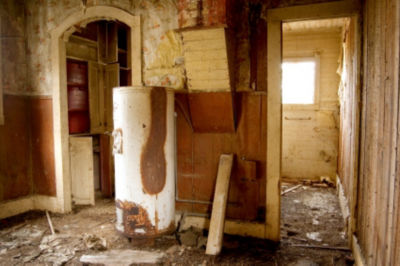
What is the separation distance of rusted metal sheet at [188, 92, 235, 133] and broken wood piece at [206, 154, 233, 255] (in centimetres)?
37

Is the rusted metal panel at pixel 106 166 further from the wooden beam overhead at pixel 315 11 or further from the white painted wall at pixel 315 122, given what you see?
the white painted wall at pixel 315 122

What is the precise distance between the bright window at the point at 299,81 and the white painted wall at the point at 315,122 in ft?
0.59

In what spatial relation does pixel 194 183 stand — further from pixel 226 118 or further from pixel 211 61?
pixel 211 61

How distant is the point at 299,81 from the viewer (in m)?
6.95

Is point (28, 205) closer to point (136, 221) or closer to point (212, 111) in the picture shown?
point (136, 221)

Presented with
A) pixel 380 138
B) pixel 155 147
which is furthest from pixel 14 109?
pixel 380 138

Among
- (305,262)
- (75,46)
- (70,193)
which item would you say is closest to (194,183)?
(305,262)

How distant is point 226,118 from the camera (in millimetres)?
3436

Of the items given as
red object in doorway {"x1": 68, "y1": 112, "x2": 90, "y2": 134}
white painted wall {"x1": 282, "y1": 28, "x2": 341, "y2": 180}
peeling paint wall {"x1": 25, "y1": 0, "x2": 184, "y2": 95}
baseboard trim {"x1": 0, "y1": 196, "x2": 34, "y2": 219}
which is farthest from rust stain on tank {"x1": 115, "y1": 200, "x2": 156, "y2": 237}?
white painted wall {"x1": 282, "y1": 28, "x2": 341, "y2": 180}

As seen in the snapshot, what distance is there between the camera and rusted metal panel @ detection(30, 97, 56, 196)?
14.8ft

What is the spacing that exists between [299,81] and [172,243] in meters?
5.06

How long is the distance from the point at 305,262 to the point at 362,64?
2126mm

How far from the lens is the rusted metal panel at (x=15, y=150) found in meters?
4.29

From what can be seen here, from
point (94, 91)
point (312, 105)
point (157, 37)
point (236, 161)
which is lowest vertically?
point (236, 161)
